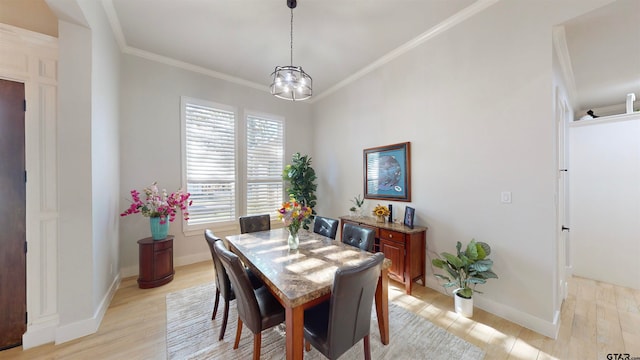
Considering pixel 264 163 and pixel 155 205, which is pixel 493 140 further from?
pixel 155 205

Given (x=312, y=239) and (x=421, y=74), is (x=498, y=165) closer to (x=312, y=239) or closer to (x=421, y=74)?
(x=421, y=74)

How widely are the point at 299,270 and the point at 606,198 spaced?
4.41 m

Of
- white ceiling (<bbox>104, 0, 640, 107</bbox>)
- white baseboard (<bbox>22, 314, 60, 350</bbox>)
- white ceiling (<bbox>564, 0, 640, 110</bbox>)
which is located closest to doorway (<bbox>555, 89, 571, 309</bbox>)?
white ceiling (<bbox>564, 0, 640, 110</bbox>)

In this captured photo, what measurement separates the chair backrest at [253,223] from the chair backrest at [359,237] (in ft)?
4.07

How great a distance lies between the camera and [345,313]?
4.23 ft

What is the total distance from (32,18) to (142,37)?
3.76ft

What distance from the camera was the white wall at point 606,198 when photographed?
2.80 m

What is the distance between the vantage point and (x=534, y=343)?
1.86 metres

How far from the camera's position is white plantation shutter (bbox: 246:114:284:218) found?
169 inches

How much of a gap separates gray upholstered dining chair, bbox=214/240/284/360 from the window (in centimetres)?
248

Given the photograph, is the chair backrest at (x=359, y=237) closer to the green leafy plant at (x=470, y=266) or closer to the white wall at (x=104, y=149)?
the green leafy plant at (x=470, y=266)

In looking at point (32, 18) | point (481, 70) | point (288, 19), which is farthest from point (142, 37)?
point (481, 70)

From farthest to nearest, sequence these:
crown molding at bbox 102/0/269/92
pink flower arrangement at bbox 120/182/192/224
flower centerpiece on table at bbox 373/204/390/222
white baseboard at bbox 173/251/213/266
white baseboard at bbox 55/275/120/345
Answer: white baseboard at bbox 173/251/213/266
flower centerpiece on table at bbox 373/204/390/222
pink flower arrangement at bbox 120/182/192/224
crown molding at bbox 102/0/269/92
white baseboard at bbox 55/275/120/345

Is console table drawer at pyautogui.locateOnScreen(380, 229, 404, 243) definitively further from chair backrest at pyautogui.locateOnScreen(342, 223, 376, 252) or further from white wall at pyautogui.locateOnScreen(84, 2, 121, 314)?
white wall at pyautogui.locateOnScreen(84, 2, 121, 314)
